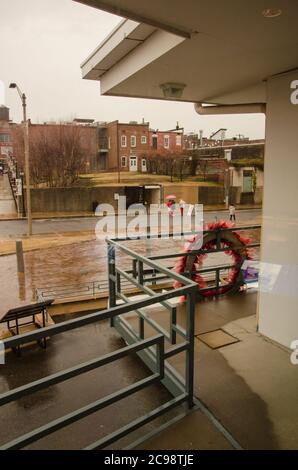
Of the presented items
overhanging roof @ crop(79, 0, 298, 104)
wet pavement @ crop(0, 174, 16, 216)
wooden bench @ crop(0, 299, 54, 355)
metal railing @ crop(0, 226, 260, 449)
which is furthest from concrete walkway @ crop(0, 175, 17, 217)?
metal railing @ crop(0, 226, 260, 449)

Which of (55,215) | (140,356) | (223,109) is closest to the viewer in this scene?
(140,356)

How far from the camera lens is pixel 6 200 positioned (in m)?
35.4

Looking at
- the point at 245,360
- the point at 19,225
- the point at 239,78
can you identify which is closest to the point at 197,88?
the point at 239,78

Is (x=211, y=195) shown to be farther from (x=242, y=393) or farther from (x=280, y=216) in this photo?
(x=242, y=393)

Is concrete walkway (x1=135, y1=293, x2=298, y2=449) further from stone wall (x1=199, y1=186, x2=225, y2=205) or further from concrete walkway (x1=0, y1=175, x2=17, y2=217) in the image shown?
stone wall (x1=199, y1=186, x2=225, y2=205)

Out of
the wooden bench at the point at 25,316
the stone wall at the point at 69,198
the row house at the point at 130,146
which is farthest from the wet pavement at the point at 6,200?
the wooden bench at the point at 25,316

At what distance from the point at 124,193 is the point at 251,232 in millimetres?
17256

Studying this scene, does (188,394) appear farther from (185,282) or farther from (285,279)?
(285,279)

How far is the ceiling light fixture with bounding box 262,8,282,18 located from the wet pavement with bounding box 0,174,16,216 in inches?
1127

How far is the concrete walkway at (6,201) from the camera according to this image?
→ 95.3 ft

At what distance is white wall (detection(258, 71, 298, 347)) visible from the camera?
4266mm

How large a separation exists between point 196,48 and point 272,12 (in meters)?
0.85

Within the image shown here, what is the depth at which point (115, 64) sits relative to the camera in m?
4.34

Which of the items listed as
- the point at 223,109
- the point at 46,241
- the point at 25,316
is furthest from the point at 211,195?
the point at 25,316
